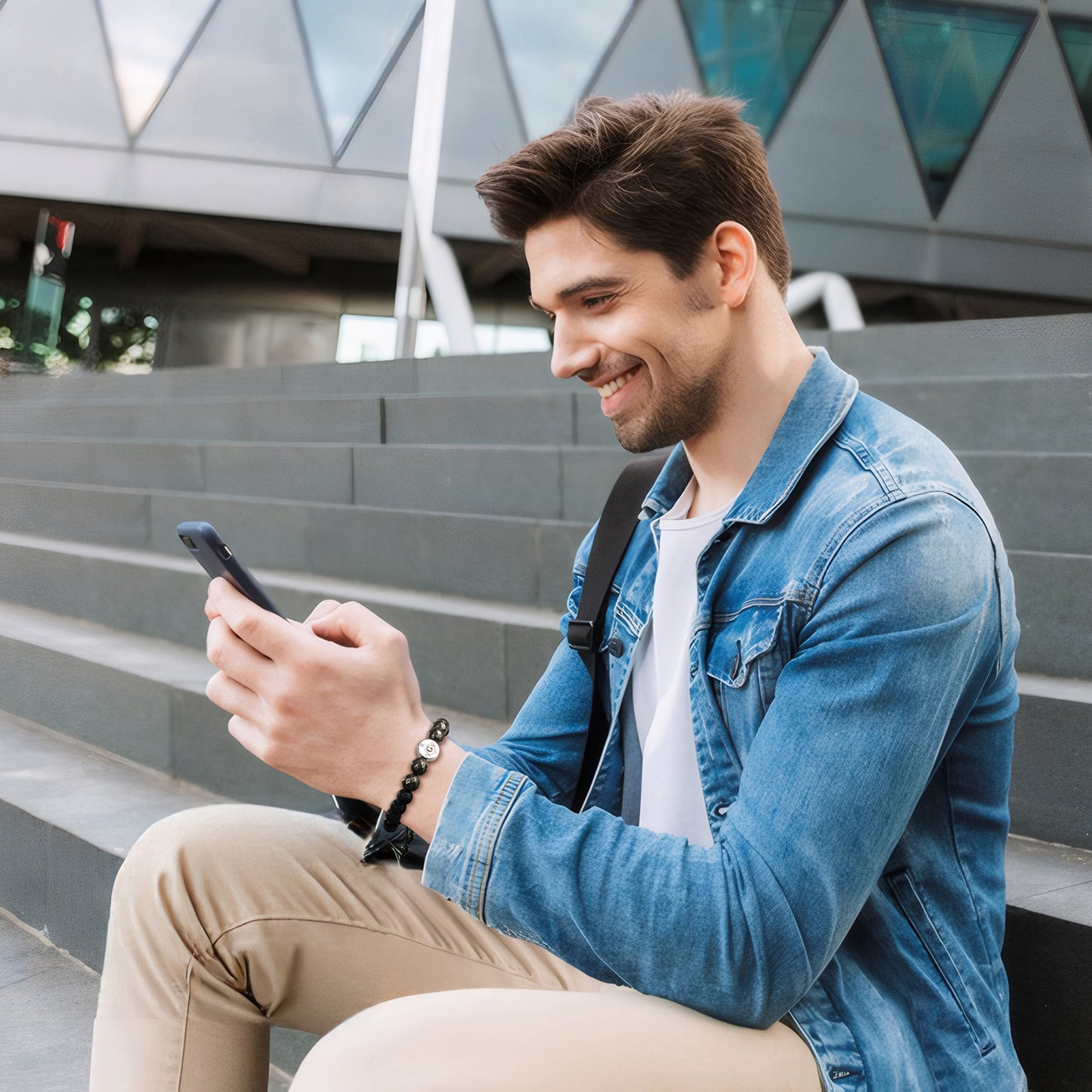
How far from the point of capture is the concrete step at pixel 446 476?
287 centimetres

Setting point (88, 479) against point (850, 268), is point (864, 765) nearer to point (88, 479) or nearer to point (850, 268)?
point (88, 479)

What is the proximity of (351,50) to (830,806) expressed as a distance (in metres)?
15.0

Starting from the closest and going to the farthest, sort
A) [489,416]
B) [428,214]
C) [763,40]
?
[489,416], [763,40], [428,214]

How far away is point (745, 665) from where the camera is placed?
133cm

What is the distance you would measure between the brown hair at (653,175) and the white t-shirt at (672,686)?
0.34 m

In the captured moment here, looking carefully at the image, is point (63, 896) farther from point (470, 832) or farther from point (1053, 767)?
point (1053, 767)

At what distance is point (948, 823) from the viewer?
4.30 feet

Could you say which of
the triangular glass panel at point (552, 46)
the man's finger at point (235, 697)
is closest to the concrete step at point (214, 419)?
the man's finger at point (235, 697)

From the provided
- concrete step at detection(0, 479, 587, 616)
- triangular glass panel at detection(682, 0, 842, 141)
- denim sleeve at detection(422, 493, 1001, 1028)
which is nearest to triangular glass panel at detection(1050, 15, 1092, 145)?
triangular glass panel at detection(682, 0, 842, 141)

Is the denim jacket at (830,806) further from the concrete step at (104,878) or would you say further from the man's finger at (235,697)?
the concrete step at (104,878)

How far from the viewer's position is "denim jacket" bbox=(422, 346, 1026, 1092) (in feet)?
3.73

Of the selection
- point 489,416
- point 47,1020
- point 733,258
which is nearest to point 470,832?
point 733,258

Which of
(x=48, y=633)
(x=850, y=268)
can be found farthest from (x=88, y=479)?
(x=850, y=268)

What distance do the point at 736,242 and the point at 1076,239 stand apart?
38.6 feet
